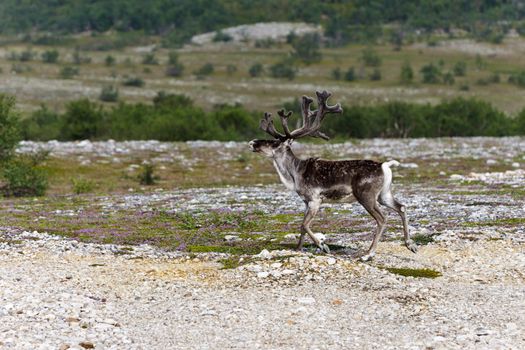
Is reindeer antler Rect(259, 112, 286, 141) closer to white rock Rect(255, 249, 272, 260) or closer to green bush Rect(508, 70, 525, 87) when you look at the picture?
white rock Rect(255, 249, 272, 260)

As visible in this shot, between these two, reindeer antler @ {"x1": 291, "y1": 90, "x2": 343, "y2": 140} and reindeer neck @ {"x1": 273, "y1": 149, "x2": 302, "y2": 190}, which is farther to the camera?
reindeer antler @ {"x1": 291, "y1": 90, "x2": 343, "y2": 140}

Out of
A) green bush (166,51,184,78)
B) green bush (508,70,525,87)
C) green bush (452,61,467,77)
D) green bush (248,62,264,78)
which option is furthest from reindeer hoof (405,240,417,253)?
green bush (166,51,184,78)

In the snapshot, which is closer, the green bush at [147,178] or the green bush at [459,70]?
the green bush at [147,178]

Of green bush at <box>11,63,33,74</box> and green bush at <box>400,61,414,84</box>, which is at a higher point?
green bush at <box>11,63,33,74</box>

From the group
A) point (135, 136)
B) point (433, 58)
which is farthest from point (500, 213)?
point (433, 58)

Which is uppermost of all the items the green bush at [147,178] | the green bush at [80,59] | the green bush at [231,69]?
the green bush at [147,178]

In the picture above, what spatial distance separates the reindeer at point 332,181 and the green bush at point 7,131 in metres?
22.3

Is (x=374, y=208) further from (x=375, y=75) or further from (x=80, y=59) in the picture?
(x=80, y=59)

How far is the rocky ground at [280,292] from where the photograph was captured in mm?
13766

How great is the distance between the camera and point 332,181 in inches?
735

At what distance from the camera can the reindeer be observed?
18.4 meters

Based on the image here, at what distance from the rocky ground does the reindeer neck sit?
6.30 ft

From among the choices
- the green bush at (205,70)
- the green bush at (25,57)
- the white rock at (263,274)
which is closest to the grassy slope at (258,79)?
the green bush at (205,70)

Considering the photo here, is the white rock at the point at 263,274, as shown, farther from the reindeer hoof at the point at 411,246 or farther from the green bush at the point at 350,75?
the green bush at the point at 350,75
